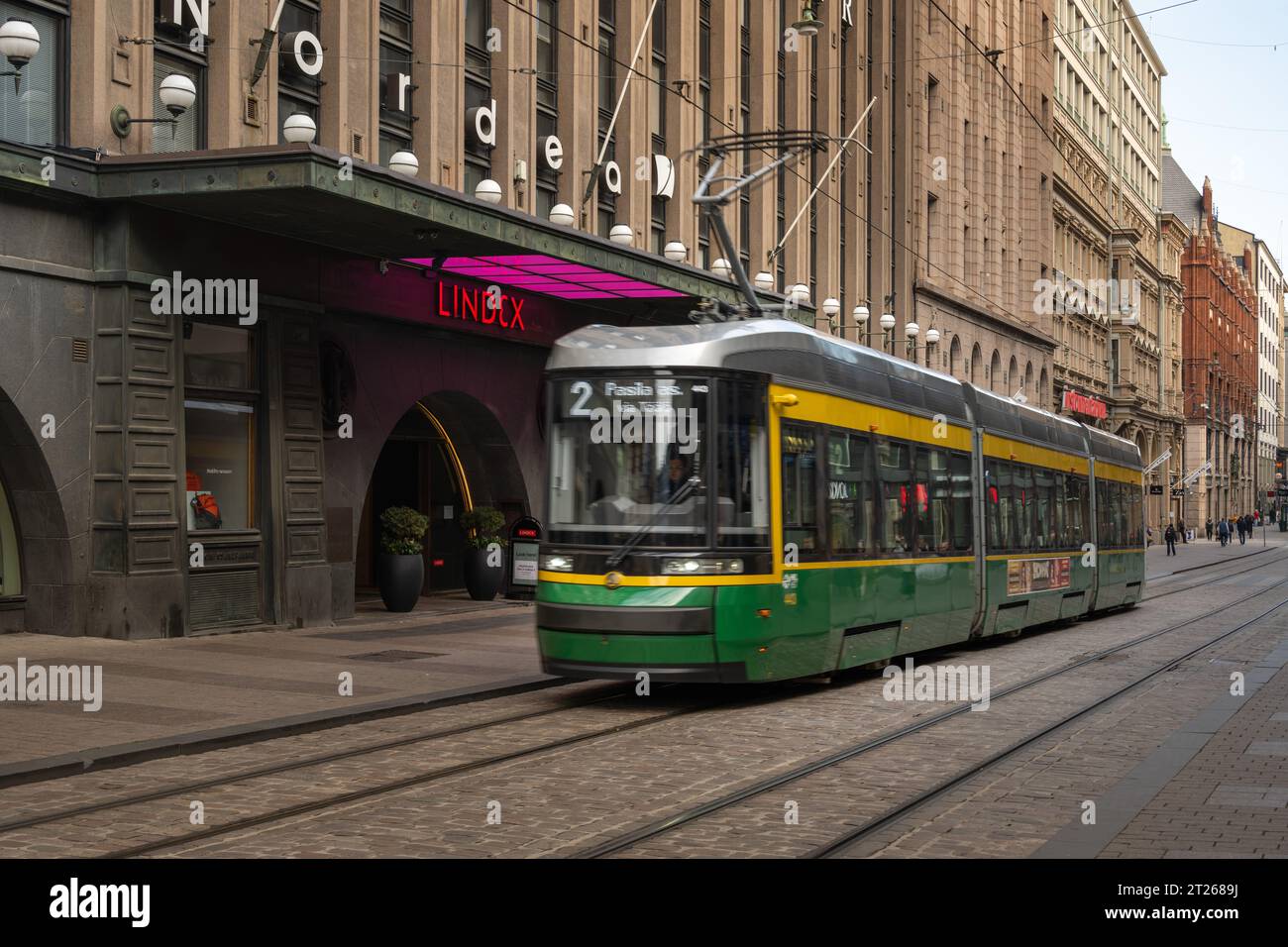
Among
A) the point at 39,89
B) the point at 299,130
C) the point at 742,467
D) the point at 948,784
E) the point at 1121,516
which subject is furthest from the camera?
the point at 1121,516

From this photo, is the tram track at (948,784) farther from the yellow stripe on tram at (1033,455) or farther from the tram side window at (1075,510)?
the tram side window at (1075,510)

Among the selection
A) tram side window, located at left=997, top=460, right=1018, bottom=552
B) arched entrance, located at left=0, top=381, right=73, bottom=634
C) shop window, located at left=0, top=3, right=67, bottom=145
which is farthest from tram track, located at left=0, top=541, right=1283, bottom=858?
shop window, located at left=0, top=3, right=67, bottom=145

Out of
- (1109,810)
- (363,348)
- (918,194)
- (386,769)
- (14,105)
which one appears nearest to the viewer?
(1109,810)

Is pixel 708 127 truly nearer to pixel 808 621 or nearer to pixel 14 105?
pixel 14 105

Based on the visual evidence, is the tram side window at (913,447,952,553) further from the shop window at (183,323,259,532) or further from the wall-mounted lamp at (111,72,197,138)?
the wall-mounted lamp at (111,72,197,138)

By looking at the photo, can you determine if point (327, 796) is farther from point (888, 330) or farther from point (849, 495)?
point (888, 330)

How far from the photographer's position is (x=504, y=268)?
24.6 metres

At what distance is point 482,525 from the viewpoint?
26.6 metres

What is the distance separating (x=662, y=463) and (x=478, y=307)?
1352 cm

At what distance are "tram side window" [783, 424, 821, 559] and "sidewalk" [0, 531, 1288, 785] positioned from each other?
3096mm

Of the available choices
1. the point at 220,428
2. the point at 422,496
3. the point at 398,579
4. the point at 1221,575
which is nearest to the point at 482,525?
the point at 422,496

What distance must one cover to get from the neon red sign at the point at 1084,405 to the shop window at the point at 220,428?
55502mm
